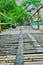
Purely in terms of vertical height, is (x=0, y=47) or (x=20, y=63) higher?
(x=20, y=63)

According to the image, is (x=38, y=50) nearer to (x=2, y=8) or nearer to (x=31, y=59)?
(x=31, y=59)

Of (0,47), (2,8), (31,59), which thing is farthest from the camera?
(2,8)

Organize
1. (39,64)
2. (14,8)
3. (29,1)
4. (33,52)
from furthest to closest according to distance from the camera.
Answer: (29,1), (14,8), (33,52), (39,64)

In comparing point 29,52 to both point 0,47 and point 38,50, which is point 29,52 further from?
point 0,47

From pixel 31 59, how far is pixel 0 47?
30.8 inches

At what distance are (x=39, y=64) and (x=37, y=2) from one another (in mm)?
23514

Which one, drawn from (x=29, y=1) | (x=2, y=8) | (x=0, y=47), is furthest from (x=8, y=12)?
(x=0, y=47)

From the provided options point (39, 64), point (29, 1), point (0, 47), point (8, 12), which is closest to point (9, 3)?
point (8, 12)

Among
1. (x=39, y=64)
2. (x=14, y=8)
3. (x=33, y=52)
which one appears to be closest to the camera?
(x=39, y=64)

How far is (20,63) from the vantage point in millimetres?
1103

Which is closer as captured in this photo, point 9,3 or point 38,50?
point 38,50

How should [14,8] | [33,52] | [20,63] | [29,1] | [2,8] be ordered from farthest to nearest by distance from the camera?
1. [29,1]
2. [14,8]
3. [2,8]
4. [33,52]
5. [20,63]

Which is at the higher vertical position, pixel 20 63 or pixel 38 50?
pixel 20 63

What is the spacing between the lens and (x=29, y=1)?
24.3 metres
